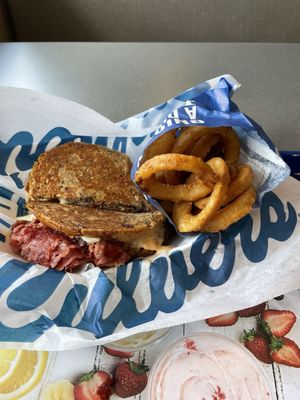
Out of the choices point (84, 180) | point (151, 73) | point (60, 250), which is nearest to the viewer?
point (60, 250)

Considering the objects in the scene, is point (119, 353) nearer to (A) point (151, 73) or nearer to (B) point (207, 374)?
(B) point (207, 374)

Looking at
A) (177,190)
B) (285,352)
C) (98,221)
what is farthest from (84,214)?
(285,352)

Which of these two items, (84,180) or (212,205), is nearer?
(212,205)

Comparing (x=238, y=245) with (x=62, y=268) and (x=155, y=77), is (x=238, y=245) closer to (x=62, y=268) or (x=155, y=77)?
(x=62, y=268)

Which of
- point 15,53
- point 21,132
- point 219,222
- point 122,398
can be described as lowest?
point 122,398

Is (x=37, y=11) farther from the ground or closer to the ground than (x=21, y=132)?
farther from the ground

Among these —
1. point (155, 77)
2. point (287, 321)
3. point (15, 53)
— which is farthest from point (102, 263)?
point (15, 53)

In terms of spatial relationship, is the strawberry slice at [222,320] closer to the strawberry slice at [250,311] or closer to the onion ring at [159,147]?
the strawberry slice at [250,311]

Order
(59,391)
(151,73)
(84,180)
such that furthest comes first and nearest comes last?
1. (151,73)
2. (84,180)
3. (59,391)

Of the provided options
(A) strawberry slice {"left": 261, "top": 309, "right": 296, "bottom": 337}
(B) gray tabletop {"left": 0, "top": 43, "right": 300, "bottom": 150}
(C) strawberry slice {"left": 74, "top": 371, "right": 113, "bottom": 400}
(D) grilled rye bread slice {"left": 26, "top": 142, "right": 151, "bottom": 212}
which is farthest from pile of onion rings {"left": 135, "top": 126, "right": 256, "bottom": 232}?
(B) gray tabletop {"left": 0, "top": 43, "right": 300, "bottom": 150}
